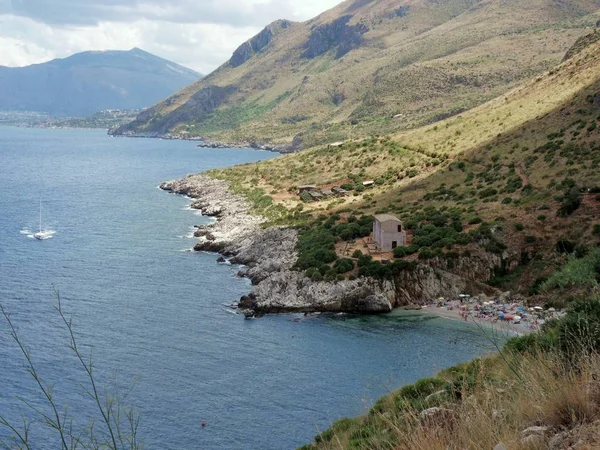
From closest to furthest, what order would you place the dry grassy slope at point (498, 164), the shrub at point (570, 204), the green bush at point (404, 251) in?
the shrub at point (570, 204) → the green bush at point (404, 251) → the dry grassy slope at point (498, 164)

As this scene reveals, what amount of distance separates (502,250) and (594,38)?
66617 millimetres

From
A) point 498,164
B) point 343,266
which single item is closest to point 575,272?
point 343,266

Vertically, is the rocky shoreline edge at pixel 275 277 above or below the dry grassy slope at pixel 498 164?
below

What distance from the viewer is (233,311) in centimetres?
5088

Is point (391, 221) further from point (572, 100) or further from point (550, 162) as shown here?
point (572, 100)

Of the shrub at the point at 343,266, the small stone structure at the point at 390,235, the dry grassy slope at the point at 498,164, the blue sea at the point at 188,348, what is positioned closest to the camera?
the blue sea at the point at 188,348

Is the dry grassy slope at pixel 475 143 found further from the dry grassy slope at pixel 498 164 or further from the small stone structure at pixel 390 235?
the small stone structure at pixel 390 235

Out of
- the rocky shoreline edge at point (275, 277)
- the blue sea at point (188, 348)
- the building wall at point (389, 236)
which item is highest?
the building wall at point (389, 236)

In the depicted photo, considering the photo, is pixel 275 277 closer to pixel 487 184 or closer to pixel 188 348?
pixel 188 348

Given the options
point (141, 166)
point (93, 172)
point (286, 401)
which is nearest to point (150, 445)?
point (286, 401)

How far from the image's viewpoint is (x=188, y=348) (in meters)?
43.6

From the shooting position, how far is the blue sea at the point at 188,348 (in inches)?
1318

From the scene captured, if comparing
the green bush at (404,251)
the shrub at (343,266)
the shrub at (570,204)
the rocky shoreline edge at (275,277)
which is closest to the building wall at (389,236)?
the green bush at (404,251)

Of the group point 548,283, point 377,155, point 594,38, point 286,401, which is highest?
point 594,38
